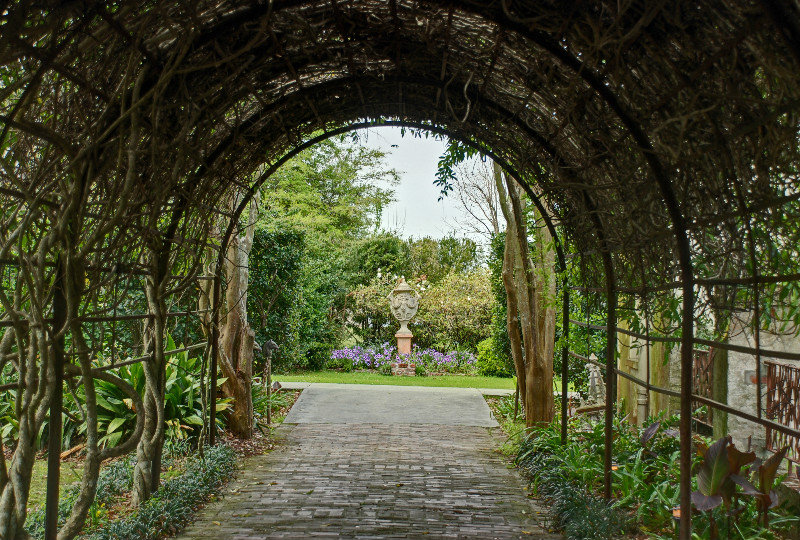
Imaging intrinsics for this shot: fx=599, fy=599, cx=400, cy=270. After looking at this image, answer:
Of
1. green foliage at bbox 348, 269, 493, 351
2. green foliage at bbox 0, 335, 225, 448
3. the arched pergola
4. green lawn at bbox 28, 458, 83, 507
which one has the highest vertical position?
the arched pergola

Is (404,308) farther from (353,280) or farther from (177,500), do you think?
(177,500)

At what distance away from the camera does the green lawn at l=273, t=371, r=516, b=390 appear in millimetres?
11555

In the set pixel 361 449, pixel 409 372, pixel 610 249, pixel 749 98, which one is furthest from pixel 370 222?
pixel 749 98

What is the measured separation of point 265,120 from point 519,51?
2060mm

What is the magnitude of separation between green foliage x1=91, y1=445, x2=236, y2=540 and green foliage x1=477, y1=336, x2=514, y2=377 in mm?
8733

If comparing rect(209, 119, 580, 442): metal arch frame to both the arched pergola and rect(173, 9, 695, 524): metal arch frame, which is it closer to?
the arched pergola

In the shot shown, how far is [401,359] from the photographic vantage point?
14.1 m

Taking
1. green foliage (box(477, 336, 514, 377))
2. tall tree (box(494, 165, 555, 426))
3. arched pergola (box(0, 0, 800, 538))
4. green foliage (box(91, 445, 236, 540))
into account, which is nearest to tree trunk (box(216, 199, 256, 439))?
green foliage (box(91, 445, 236, 540))

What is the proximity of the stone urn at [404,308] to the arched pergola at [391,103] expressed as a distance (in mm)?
10440

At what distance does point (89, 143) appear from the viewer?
2.93 m

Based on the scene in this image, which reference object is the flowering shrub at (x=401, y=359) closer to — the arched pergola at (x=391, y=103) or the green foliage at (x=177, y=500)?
the green foliage at (x=177, y=500)

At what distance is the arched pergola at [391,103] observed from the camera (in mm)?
2541

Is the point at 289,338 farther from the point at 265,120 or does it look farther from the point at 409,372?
the point at 265,120

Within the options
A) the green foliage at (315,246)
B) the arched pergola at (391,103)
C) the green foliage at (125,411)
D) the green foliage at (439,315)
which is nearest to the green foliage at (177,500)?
the arched pergola at (391,103)
